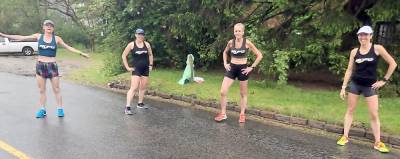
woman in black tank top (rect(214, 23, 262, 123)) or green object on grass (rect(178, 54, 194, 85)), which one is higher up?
woman in black tank top (rect(214, 23, 262, 123))

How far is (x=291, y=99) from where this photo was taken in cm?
1079

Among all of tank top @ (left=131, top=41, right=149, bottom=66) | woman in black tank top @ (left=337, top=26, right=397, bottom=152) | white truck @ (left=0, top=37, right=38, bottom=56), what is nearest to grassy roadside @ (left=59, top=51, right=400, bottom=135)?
woman in black tank top @ (left=337, top=26, right=397, bottom=152)

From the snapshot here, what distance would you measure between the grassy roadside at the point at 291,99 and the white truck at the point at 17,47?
20.2m

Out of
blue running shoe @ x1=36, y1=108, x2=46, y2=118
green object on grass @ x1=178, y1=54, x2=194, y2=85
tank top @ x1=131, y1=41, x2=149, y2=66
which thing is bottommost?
blue running shoe @ x1=36, y1=108, x2=46, y2=118

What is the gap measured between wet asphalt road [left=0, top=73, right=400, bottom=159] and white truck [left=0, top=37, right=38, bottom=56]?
24138mm

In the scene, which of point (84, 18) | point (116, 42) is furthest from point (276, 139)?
point (84, 18)

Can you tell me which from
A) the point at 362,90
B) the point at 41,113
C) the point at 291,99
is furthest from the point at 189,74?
the point at 362,90

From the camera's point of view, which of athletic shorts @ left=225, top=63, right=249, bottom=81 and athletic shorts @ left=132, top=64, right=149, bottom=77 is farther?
athletic shorts @ left=132, top=64, right=149, bottom=77

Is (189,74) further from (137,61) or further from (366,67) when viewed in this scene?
(366,67)

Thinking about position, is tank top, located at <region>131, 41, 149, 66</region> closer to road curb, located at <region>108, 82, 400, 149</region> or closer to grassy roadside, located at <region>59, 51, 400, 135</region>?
road curb, located at <region>108, 82, 400, 149</region>

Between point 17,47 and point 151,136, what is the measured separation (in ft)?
93.0

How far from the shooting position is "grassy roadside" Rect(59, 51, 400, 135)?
8.86 metres

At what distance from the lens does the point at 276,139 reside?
7824mm

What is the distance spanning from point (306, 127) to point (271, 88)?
3.68 m
